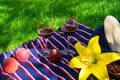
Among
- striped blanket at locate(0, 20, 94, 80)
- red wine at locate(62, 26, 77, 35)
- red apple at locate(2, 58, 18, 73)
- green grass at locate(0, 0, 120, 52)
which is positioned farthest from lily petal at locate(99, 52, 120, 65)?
green grass at locate(0, 0, 120, 52)

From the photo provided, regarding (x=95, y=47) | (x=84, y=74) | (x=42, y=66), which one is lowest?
(x=42, y=66)

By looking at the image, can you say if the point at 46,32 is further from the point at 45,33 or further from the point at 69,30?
the point at 69,30

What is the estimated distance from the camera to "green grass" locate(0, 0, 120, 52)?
11.8ft

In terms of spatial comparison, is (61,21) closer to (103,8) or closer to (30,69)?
(103,8)

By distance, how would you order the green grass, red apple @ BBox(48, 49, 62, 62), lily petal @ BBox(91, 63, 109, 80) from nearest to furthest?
lily petal @ BBox(91, 63, 109, 80), red apple @ BBox(48, 49, 62, 62), the green grass

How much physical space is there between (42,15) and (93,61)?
219 centimetres

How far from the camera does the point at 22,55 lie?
2695mm

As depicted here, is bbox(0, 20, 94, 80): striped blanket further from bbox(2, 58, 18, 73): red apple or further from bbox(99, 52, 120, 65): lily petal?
bbox(99, 52, 120, 65): lily petal

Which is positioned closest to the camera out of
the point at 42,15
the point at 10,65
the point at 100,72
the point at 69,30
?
the point at 100,72

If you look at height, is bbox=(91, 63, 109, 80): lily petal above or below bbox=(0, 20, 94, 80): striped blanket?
above

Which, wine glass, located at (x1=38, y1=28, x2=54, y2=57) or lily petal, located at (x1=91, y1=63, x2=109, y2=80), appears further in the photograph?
wine glass, located at (x1=38, y1=28, x2=54, y2=57)

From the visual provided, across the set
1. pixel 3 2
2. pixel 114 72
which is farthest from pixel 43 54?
pixel 3 2

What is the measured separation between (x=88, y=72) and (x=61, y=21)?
200cm

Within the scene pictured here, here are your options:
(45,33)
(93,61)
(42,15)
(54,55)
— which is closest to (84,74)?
(93,61)
